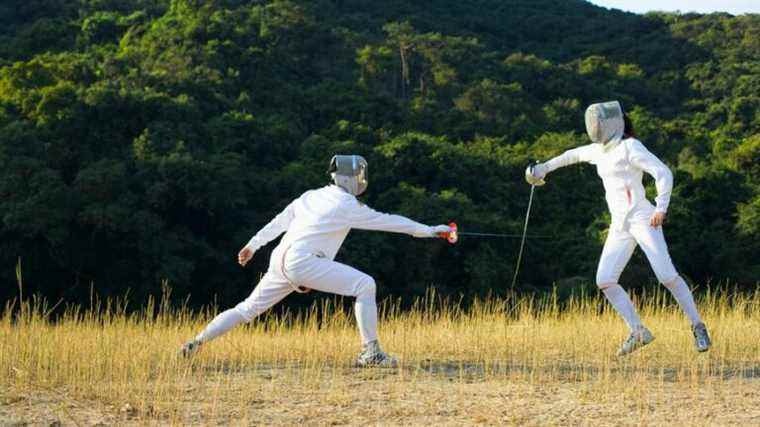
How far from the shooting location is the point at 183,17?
56688 mm

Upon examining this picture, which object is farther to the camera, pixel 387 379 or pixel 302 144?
pixel 302 144

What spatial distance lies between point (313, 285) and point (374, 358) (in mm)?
727

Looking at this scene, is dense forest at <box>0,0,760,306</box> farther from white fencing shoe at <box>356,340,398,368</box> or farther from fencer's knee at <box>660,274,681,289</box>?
fencer's knee at <box>660,274,681,289</box>

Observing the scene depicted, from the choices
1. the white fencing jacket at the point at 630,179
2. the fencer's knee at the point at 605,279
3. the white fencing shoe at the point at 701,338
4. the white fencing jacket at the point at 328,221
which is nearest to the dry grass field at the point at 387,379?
the white fencing shoe at the point at 701,338

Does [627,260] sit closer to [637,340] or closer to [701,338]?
[637,340]

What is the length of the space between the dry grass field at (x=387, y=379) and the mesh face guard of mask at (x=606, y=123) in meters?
1.84

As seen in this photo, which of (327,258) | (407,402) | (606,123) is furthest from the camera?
(606,123)

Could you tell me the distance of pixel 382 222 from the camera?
28.9ft

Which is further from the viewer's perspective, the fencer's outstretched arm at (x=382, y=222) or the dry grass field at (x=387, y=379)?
the fencer's outstretched arm at (x=382, y=222)

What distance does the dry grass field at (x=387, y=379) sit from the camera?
7.18 m

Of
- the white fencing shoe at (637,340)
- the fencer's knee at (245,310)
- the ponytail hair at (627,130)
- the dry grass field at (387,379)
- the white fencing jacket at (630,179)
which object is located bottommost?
the dry grass field at (387,379)

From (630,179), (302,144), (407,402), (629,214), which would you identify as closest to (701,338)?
(629,214)

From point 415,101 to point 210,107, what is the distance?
1349cm

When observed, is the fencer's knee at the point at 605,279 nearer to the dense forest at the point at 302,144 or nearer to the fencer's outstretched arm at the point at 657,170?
the fencer's outstretched arm at the point at 657,170
